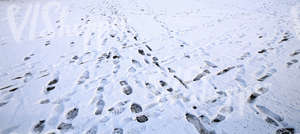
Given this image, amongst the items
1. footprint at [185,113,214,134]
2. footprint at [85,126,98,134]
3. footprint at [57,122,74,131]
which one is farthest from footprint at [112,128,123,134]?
footprint at [185,113,214,134]

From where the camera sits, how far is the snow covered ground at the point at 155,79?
5.59 feet

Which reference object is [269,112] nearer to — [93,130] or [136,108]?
[136,108]

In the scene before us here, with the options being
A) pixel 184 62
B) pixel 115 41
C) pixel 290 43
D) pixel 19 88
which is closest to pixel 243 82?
pixel 184 62

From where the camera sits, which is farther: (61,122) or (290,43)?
(290,43)

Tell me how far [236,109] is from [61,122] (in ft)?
6.88

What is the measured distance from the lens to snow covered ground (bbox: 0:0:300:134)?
171cm

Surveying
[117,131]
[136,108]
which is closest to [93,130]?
[117,131]

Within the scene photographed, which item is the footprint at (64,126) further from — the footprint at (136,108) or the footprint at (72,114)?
the footprint at (136,108)

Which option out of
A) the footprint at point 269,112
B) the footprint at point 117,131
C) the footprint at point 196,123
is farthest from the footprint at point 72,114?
the footprint at point 269,112

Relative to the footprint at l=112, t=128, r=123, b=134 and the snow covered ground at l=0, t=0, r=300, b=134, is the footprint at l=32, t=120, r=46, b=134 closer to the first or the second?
the snow covered ground at l=0, t=0, r=300, b=134

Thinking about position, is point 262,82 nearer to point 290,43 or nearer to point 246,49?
point 246,49

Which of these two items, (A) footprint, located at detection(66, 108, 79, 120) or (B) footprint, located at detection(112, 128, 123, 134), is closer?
(B) footprint, located at detection(112, 128, 123, 134)

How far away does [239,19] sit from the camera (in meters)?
4.80

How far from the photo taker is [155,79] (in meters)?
2.37
